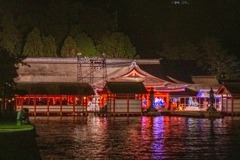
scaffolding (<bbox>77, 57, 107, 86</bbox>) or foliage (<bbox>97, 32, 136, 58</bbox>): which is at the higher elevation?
foliage (<bbox>97, 32, 136, 58</bbox>)

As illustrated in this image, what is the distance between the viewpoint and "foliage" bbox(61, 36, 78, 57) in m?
76.6

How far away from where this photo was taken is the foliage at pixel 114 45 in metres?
78.4

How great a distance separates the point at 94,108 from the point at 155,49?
99.8 ft

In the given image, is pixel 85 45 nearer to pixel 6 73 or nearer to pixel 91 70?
pixel 91 70

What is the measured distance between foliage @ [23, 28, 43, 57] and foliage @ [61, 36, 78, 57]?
3071mm

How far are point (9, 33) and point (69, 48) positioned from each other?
796 centimetres

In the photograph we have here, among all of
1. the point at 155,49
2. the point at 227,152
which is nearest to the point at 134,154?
the point at 227,152

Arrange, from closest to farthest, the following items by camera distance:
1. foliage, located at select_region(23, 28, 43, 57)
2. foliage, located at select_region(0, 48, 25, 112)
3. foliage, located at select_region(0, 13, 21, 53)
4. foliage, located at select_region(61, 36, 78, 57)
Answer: foliage, located at select_region(0, 48, 25, 112) → foliage, located at select_region(23, 28, 43, 57) → foliage, located at select_region(0, 13, 21, 53) → foliage, located at select_region(61, 36, 78, 57)

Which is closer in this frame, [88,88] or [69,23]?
[88,88]

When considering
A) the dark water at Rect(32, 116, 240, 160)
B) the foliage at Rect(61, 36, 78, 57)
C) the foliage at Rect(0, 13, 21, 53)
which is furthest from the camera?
the foliage at Rect(61, 36, 78, 57)

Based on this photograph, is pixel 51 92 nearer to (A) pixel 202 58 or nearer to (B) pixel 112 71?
(B) pixel 112 71

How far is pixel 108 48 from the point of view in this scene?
79.1 meters

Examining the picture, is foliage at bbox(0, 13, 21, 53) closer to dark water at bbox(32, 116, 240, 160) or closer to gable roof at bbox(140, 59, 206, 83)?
gable roof at bbox(140, 59, 206, 83)

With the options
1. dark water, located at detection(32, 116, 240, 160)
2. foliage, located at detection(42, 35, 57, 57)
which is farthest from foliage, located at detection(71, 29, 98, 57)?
dark water, located at detection(32, 116, 240, 160)
